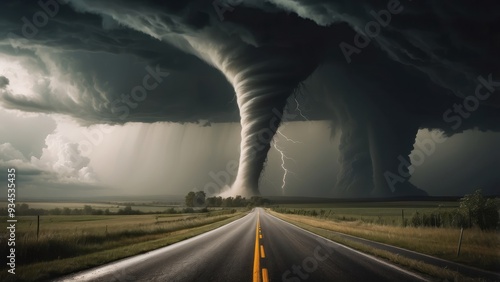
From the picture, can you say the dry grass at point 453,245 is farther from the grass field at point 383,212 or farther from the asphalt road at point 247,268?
the grass field at point 383,212

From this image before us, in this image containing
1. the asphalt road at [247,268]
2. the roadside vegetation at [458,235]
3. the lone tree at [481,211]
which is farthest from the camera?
the lone tree at [481,211]

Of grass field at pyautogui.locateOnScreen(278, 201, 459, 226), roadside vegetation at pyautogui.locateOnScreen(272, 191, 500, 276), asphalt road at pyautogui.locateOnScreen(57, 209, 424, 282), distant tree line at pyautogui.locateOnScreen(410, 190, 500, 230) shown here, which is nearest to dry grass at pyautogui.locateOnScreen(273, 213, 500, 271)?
roadside vegetation at pyautogui.locateOnScreen(272, 191, 500, 276)

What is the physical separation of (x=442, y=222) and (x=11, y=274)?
30.3m

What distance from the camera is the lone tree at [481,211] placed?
26406mm

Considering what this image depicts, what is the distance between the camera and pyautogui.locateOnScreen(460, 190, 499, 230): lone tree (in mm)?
26406

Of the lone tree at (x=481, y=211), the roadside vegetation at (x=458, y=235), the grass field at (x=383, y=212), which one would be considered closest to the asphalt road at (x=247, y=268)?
the roadside vegetation at (x=458, y=235)

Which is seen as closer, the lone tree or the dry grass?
the dry grass

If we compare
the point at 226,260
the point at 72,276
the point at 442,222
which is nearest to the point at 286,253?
the point at 226,260

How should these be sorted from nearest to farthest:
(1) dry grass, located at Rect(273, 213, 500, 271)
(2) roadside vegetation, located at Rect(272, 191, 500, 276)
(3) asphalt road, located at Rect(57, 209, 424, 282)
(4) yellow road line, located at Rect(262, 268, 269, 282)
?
(4) yellow road line, located at Rect(262, 268, 269, 282), (3) asphalt road, located at Rect(57, 209, 424, 282), (1) dry grass, located at Rect(273, 213, 500, 271), (2) roadside vegetation, located at Rect(272, 191, 500, 276)

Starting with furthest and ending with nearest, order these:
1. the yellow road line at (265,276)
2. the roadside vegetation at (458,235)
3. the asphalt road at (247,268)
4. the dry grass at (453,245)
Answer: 1. the roadside vegetation at (458,235)
2. the dry grass at (453,245)
3. the asphalt road at (247,268)
4. the yellow road line at (265,276)

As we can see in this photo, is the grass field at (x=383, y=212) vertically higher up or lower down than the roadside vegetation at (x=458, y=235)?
lower down

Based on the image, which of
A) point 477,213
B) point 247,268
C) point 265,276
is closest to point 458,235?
point 477,213

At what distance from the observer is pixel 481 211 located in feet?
87.5

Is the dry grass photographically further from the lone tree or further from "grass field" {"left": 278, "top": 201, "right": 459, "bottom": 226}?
"grass field" {"left": 278, "top": 201, "right": 459, "bottom": 226}
